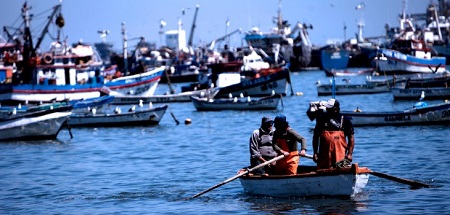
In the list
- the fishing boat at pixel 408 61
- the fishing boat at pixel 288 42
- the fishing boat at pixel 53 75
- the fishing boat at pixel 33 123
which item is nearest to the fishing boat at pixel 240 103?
the fishing boat at pixel 53 75

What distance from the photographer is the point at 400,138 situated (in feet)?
117

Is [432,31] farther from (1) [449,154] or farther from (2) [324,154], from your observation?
(2) [324,154]

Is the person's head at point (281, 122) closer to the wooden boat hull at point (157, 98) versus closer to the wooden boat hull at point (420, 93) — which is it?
the wooden boat hull at point (420, 93)

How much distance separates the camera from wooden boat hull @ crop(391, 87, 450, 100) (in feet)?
173

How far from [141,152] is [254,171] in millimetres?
14475

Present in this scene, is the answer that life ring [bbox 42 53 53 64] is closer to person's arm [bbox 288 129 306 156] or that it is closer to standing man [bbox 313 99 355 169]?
person's arm [bbox 288 129 306 156]

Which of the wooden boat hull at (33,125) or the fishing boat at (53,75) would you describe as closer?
the wooden boat hull at (33,125)

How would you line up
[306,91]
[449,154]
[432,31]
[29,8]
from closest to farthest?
[449,154] → [29,8] → [306,91] → [432,31]

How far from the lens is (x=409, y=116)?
38656 mm

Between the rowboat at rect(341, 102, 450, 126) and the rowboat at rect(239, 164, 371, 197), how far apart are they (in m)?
17.0

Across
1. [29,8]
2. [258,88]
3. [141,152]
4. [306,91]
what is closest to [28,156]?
[141,152]

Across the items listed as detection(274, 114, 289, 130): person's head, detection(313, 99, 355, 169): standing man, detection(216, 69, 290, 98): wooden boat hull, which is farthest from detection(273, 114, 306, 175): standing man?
detection(216, 69, 290, 98): wooden boat hull

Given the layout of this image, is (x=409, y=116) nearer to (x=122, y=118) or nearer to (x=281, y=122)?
(x=122, y=118)

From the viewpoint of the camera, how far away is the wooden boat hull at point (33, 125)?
3859 centimetres
